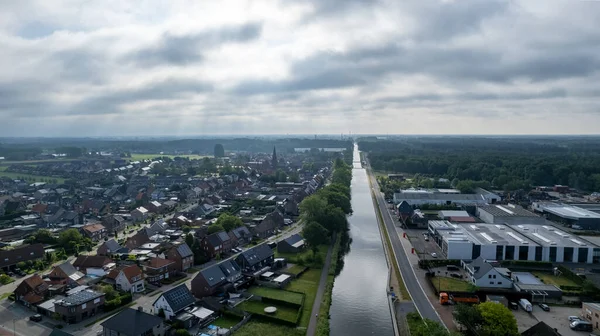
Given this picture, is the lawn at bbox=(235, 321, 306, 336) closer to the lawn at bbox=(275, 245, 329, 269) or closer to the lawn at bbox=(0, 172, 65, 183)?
the lawn at bbox=(275, 245, 329, 269)

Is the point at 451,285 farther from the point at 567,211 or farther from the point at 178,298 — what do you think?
the point at 567,211

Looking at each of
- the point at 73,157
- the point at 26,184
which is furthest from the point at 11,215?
the point at 73,157

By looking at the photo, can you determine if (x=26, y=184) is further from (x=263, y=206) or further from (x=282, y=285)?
(x=282, y=285)

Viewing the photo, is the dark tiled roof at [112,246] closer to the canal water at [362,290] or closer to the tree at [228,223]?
the tree at [228,223]

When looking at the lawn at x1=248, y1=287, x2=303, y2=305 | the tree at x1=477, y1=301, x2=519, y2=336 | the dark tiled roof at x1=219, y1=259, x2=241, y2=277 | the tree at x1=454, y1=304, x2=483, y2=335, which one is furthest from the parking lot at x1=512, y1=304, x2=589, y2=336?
the dark tiled roof at x1=219, y1=259, x2=241, y2=277

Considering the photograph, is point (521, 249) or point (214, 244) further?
point (214, 244)

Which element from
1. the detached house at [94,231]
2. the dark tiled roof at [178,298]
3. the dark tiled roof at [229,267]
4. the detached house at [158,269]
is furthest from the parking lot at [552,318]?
the detached house at [94,231]

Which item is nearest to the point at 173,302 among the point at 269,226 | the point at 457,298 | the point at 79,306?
the point at 79,306
